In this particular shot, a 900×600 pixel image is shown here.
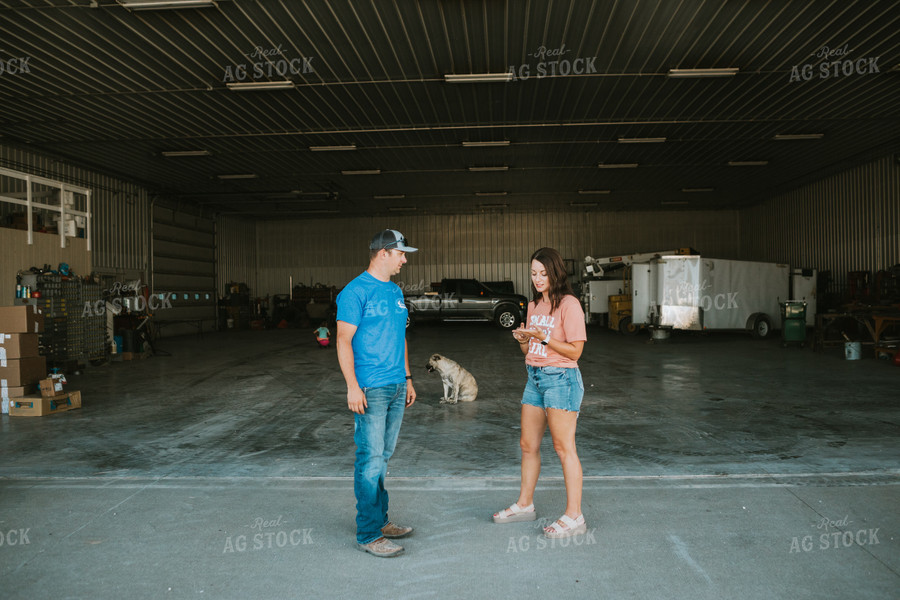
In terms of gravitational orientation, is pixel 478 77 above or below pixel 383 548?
above

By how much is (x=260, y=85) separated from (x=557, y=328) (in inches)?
351

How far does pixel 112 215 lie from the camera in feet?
56.2

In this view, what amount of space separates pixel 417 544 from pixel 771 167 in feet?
58.9

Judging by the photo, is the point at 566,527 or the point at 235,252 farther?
the point at 235,252

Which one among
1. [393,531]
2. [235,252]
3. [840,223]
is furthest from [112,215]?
[840,223]

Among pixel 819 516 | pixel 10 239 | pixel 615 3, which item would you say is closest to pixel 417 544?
pixel 819 516

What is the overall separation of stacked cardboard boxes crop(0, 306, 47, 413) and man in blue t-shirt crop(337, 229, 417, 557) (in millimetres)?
6242

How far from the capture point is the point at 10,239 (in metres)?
10.1

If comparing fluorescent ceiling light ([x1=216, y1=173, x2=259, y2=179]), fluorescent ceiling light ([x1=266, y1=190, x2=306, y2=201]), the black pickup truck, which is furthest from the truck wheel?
fluorescent ceiling light ([x1=216, y1=173, x2=259, y2=179])

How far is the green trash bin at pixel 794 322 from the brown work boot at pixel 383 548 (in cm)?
1363

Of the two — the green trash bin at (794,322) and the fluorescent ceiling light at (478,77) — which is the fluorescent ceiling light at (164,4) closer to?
the fluorescent ceiling light at (478,77)

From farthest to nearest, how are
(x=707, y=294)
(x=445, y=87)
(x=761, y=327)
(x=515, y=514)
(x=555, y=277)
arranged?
(x=761, y=327), (x=707, y=294), (x=445, y=87), (x=515, y=514), (x=555, y=277)

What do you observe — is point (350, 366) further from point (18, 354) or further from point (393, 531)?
point (18, 354)

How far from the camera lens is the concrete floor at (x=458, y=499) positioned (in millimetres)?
2844
